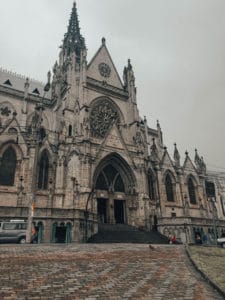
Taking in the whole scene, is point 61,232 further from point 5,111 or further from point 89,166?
point 5,111

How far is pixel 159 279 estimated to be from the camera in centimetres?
907

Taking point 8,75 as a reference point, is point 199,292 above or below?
below

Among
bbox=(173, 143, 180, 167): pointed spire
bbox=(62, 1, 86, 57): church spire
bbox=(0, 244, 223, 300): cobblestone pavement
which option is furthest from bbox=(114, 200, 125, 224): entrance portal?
bbox=(62, 1, 86, 57): church spire

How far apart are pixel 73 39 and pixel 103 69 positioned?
7.15 m

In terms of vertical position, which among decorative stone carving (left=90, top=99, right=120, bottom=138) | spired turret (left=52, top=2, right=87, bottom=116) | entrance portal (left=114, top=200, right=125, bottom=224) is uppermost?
spired turret (left=52, top=2, right=87, bottom=116)

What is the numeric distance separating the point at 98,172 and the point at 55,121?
11.1 m

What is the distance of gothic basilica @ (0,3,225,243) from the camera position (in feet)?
77.8

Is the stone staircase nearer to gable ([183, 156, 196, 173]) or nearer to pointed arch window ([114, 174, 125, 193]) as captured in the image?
pointed arch window ([114, 174, 125, 193])

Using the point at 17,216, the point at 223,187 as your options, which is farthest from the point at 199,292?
the point at 223,187

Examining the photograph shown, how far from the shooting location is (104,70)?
38.7 meters

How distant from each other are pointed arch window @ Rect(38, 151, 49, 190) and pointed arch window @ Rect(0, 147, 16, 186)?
271cm

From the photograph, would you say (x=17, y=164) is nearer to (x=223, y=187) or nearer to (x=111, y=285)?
(x=111, y=285)

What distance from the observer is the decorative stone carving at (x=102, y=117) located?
3325 centimetres

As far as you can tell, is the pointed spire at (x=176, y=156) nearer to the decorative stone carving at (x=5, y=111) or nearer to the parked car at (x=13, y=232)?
the decorative stone carving at (x=5, y=111)
